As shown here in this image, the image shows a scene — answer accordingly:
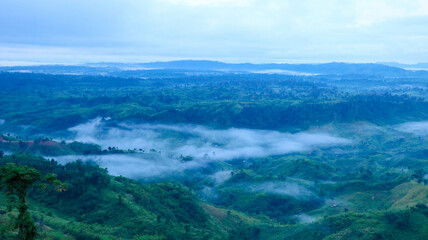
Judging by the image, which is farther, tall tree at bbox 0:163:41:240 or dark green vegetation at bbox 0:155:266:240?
dark green vegetation at bbox 0:155:266:240

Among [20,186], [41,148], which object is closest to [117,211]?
[20,186]

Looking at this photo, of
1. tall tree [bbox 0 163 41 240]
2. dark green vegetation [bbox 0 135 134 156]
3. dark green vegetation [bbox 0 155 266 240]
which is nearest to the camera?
tall tree [bbox 0 163 41 240]

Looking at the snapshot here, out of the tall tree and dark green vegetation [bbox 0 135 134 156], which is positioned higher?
the tall tree

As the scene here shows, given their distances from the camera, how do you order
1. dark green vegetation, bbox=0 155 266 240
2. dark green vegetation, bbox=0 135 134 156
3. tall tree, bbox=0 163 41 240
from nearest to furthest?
tall tree, bbox=0 163 41 240 → dark green vegetation, bbox=0 155 266 240 → dark green vegetation, bbox=0 135 134 156

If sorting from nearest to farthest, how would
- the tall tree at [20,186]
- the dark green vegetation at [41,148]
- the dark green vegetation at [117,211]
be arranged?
the tall tree at [20,186] → the dark green vegetation at [117,211] → the dark green vegetation at [41,148]

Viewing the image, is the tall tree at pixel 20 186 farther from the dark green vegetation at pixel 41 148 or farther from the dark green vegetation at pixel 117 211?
the dark green vegetation at pixel 41 148

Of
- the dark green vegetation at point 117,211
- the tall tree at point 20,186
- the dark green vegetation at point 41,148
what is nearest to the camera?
the tall tree at point 20,186

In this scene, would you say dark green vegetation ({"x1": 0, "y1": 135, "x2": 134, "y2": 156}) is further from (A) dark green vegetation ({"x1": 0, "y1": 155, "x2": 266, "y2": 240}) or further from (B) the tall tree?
(B) the tall tree

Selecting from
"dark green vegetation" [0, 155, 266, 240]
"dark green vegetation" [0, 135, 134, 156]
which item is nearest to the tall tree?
"dark green vegetation" [0, 155, 266, 240]

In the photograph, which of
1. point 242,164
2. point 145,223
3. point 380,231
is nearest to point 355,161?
point 242,164

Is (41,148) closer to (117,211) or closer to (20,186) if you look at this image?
(117,211)

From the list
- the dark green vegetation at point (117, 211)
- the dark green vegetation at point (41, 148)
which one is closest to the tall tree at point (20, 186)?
the dark green vegetation at point (117, 211)

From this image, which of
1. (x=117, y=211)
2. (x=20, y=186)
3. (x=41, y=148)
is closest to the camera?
(x=20, y=186)
